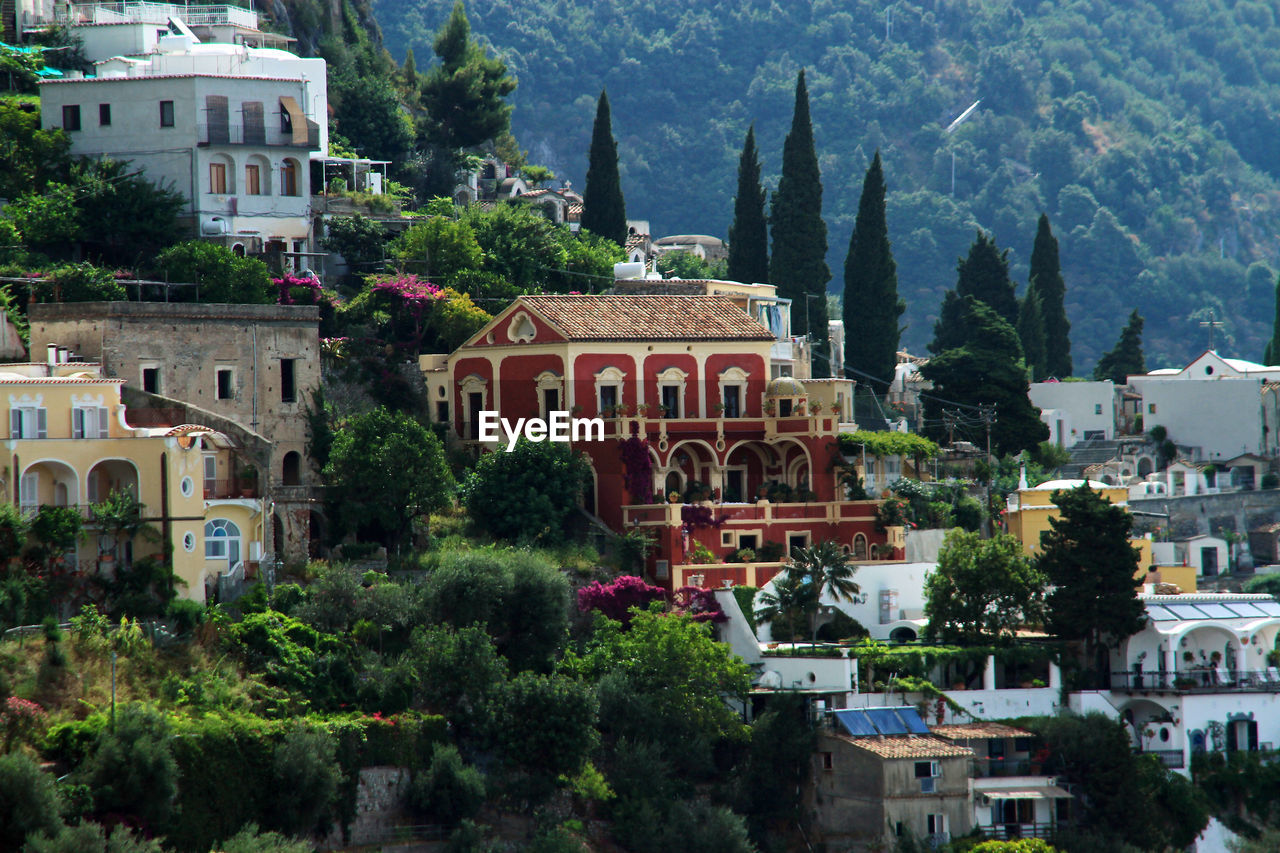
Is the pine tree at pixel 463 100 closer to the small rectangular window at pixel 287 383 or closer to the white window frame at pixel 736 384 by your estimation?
the white window frame at pixel 736 384

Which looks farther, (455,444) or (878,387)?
(878,387)

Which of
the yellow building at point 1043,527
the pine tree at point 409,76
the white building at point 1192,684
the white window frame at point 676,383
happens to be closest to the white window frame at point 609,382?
the white window frame at point 676,383

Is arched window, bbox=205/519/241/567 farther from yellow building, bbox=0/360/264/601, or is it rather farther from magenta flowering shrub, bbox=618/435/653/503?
magenta flowering shrub, bbox=618/435/653/503

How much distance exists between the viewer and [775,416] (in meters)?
72.1

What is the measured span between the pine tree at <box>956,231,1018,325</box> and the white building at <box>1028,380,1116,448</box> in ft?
16.6

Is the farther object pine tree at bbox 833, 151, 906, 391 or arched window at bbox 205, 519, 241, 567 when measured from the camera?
pine tree at bbox 833, 151, 906, 391

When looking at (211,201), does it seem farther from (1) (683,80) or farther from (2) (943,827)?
(1) (683,80)

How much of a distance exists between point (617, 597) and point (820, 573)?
253 inches

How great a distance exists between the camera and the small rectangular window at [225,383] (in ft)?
210

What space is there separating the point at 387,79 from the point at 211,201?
29.6 meters

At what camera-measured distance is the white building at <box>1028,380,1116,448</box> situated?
319 ft

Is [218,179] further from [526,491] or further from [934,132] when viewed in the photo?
[934,132]

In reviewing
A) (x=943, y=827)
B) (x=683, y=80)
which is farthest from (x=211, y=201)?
(x=683, y=80)

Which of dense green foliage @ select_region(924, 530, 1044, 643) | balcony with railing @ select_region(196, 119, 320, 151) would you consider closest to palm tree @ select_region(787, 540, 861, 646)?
dense green foliage @ select_region(924, 530, 1044, 643)
